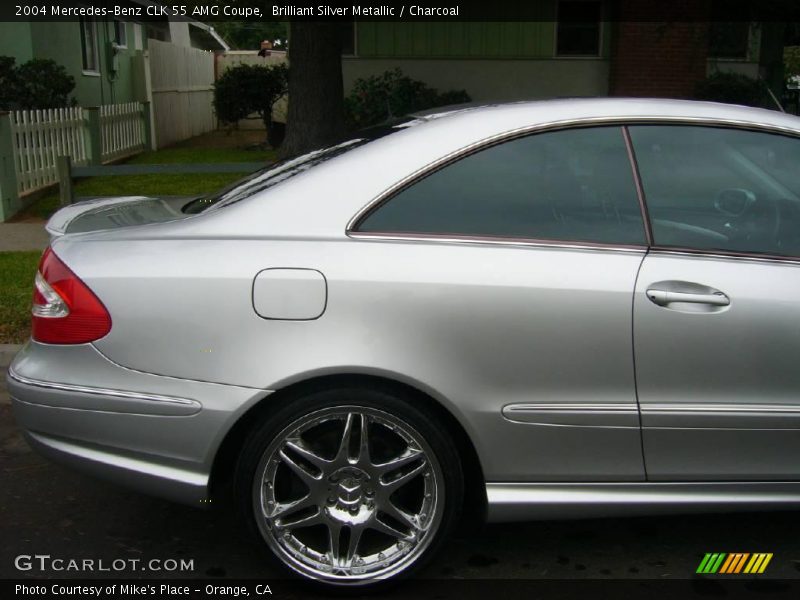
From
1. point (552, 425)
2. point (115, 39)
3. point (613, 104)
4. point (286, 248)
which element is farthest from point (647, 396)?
point (115, 39)

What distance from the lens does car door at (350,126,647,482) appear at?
287cm

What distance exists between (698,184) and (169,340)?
6.24ft

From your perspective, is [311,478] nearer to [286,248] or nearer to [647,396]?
[286,248]

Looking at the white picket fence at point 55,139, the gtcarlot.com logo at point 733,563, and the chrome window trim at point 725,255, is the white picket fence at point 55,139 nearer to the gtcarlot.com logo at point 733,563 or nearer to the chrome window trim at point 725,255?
the chrome window trim at point 725,255

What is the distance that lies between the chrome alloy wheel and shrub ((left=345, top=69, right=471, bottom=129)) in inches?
506

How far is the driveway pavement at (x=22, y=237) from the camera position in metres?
8.34

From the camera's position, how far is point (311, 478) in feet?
9.73

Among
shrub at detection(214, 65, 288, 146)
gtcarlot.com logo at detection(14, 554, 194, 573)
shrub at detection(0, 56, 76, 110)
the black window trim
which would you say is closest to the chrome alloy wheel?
gtcarlot.com logo at detection(14, 554, 194, 573)

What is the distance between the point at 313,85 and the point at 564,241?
8737 millimetres

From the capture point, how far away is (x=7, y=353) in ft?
17.4

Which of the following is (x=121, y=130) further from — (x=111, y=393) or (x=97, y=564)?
(x=111, y=393)

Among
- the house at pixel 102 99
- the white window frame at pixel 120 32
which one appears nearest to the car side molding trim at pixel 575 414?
the house at pixel 102 99

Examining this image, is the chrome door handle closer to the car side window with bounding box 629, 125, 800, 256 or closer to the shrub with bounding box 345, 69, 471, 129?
the car side window with bounding box 629, 125, 800, 256

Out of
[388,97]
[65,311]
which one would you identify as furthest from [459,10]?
[65,311]
